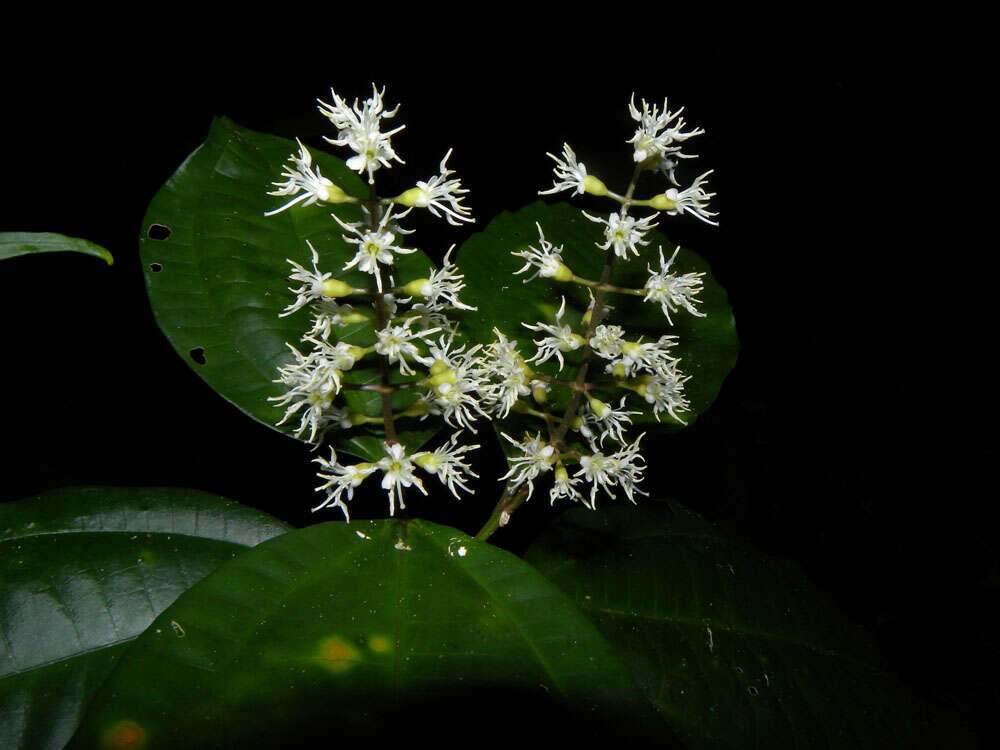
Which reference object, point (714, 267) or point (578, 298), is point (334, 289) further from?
point (714, 267)

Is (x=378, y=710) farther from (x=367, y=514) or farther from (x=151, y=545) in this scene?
(x=367, y=514)

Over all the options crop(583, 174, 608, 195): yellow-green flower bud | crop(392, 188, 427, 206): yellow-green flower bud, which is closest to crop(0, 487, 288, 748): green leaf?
crop(392, 188, 427, 206): yellow-green flower bud

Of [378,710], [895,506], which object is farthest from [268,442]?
[895,506]

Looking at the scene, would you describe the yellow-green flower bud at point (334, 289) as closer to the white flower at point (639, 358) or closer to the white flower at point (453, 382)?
the white flower at point (453, 382)

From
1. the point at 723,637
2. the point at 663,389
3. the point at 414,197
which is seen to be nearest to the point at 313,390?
the point at 414,197

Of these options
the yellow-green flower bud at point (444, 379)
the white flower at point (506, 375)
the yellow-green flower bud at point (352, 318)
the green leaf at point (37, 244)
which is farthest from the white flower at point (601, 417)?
the green leaf at point (37, 244)
